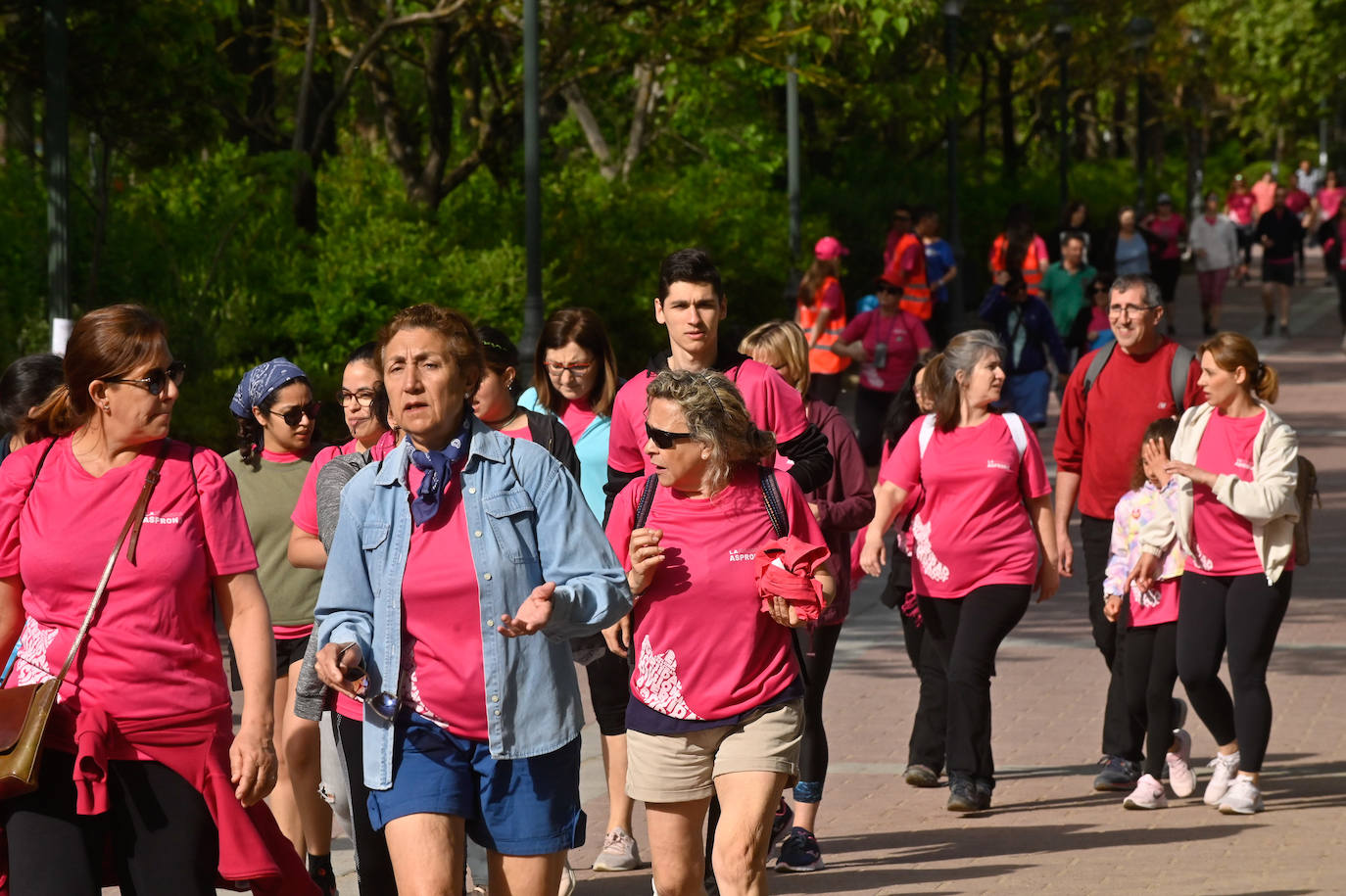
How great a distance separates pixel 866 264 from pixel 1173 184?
27808 mm

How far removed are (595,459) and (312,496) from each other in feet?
4.73

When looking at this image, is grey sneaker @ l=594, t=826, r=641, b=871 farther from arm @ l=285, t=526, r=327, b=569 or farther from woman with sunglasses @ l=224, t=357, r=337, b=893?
arm @ l=285, t=526, r=327, b=569

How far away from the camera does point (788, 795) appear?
24.8ft

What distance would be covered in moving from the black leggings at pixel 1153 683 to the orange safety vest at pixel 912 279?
1083 centimetres

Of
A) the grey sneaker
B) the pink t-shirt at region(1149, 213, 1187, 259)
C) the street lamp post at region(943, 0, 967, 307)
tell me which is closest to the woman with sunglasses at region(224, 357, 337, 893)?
the grey sneaker

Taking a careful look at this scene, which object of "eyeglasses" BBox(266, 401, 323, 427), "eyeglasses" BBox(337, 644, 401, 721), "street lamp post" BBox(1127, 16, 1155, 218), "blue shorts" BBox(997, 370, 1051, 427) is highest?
"street lamp post" BBox(1127, 16, 1155, 218)

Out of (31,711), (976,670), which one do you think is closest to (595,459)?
(976,670)

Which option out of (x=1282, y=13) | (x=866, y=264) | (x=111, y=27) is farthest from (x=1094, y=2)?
(x=111, y=27)

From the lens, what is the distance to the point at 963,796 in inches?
293

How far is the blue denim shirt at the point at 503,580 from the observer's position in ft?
13.6

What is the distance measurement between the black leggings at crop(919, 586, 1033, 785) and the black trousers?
25.6 inches

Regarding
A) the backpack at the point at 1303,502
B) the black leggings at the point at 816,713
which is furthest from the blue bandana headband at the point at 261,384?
the backpack at the point at 1303,502

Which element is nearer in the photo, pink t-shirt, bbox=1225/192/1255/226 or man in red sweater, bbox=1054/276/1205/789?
man in red sweater, bbox=1054/276/1205/789

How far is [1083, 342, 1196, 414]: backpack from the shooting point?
26.5ft
